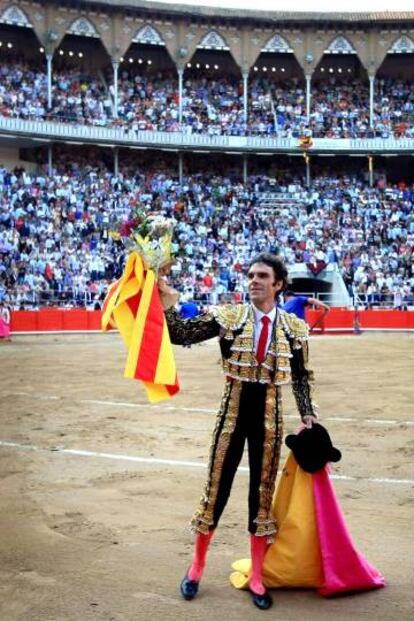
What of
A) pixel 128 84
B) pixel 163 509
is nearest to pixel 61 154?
pixel 128 84

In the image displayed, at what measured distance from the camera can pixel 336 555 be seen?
3.61 m

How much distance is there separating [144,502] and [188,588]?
1.57 metres

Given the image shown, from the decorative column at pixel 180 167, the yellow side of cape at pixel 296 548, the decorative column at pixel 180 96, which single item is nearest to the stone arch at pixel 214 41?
the decorative column at pixel 180 96

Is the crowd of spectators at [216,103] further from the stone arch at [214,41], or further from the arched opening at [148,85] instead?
the stone arch at [214,41]

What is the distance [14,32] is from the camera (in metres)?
31.8

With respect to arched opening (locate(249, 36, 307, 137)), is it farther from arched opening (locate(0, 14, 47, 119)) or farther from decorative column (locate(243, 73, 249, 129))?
arched opening (locate(0, 14, 47, 119))

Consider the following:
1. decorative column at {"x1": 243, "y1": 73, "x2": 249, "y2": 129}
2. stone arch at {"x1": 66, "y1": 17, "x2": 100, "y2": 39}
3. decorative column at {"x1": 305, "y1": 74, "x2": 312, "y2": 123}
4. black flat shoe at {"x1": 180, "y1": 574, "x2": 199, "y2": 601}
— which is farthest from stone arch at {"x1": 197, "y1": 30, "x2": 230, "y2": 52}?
black flat shoe at {"x1": 180, "y1": 574, "x2": 199, "y2": 601}

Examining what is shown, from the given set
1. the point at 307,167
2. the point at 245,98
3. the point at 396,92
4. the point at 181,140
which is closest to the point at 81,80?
the point at 181,140

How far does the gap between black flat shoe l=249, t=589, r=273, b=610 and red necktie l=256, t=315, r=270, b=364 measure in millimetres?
1047

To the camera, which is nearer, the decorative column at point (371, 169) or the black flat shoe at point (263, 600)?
the black flat shoe at point (263, 600)

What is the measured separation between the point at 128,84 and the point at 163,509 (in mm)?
30326

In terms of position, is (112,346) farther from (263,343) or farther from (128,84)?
(128,84)

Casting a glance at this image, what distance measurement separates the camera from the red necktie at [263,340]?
3648mm

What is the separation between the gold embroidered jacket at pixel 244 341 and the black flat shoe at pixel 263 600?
85cm
